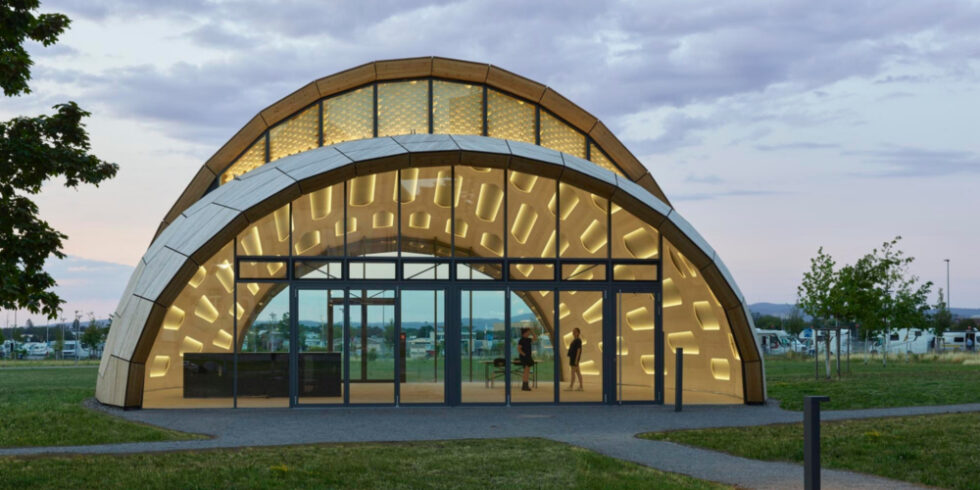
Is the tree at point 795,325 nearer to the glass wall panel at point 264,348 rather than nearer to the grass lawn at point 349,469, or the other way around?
the glass wall panel at point 264,348

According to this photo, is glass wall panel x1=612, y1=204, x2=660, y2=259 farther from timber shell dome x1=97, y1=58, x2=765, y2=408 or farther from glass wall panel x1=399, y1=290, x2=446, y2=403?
glass wall panel x1=399, y1=290, x2=446, y2=403

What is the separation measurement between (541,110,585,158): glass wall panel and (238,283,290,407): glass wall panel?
6.77m

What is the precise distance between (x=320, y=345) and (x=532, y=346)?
416cm

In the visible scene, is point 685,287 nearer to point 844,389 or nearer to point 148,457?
point 844,389

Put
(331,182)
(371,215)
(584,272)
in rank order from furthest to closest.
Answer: (584,272) → (371,215) → (331,182)

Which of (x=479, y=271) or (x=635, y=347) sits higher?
(x=479, y=271)

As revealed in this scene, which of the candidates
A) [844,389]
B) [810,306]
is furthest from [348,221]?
[810,306]

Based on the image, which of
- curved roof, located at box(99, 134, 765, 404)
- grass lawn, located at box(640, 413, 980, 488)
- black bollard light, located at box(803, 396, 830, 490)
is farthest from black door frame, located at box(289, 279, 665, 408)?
black bollard light, located at box(803, 396, 830, 490)

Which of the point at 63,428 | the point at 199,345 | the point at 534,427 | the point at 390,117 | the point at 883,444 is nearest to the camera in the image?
the point at 883,444

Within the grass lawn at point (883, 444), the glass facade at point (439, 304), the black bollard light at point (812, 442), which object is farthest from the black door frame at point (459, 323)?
the black bollard light at point (812, 442)

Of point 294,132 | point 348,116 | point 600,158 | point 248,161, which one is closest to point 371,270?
point 348,116

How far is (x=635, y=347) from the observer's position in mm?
21469

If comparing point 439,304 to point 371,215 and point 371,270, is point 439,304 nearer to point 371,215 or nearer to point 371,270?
point 371,270

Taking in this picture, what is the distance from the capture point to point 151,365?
2006 centimetres
